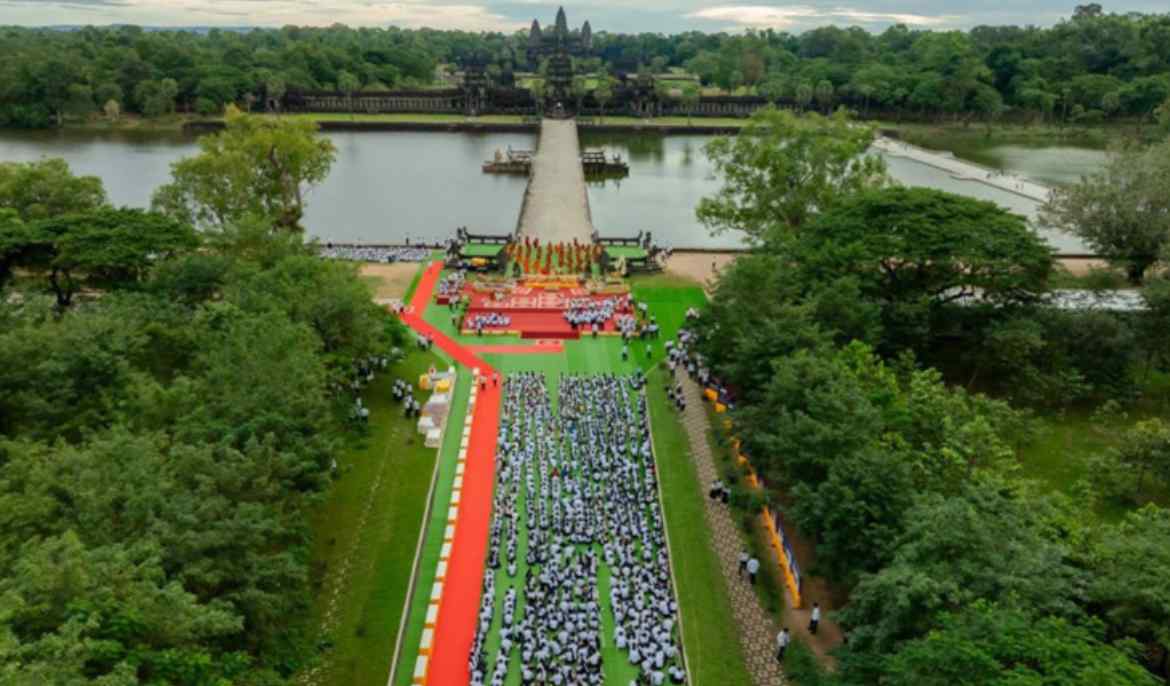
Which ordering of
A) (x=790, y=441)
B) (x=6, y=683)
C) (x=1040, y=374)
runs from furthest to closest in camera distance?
(x=1040, y=374)
(x=790, y=441)
(x=6, y=683)

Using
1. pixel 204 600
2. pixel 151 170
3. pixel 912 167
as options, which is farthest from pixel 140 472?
pixel 912 167

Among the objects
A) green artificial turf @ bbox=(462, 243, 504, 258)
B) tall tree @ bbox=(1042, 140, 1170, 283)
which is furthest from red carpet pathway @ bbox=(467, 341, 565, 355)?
tall tree @ bbox=(1042, 140, 1170, 283)

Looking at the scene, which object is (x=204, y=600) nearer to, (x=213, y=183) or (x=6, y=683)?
(x=6, y=683)

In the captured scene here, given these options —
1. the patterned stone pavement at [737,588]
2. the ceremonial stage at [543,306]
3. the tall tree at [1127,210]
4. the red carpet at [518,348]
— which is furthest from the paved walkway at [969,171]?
the patterned stone pavement at [737,588]

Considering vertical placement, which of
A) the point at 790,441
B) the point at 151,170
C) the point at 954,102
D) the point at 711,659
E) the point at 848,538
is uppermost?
the point at 954,102

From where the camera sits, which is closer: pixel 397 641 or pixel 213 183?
pixel 397 641

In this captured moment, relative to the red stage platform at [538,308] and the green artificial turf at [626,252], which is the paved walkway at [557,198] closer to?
the green artificial turf at [626,252]
